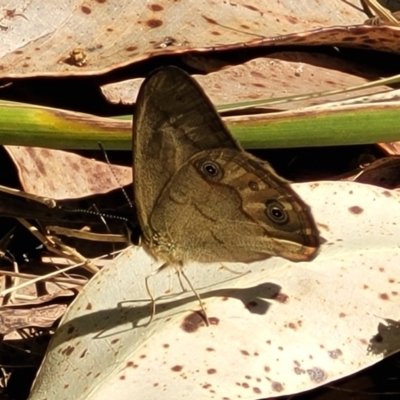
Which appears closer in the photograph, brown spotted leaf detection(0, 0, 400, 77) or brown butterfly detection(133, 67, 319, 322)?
brown butterfly detection(133, 67, 319, 322)

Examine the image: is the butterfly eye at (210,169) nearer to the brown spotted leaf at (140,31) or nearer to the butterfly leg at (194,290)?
the butterfly leg at (194,290)

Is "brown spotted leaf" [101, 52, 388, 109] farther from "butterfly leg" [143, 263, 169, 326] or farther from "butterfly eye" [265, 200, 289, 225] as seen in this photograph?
"butterfly leg" [143, 263, 169, 326]

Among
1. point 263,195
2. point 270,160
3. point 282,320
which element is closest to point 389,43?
point 270,160

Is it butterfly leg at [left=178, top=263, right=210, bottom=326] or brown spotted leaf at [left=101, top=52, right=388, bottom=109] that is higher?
brown spotted leaf at [left=101, top=52, right=388, bottom=109]

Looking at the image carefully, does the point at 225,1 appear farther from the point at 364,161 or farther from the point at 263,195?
the point at 263,195

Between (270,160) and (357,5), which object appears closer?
(270,160)

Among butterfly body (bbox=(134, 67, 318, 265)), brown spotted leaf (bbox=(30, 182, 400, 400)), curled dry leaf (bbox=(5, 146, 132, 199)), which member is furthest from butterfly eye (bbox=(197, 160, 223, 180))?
curled dry leaf (bbox=(5, 146, 132, 199))
